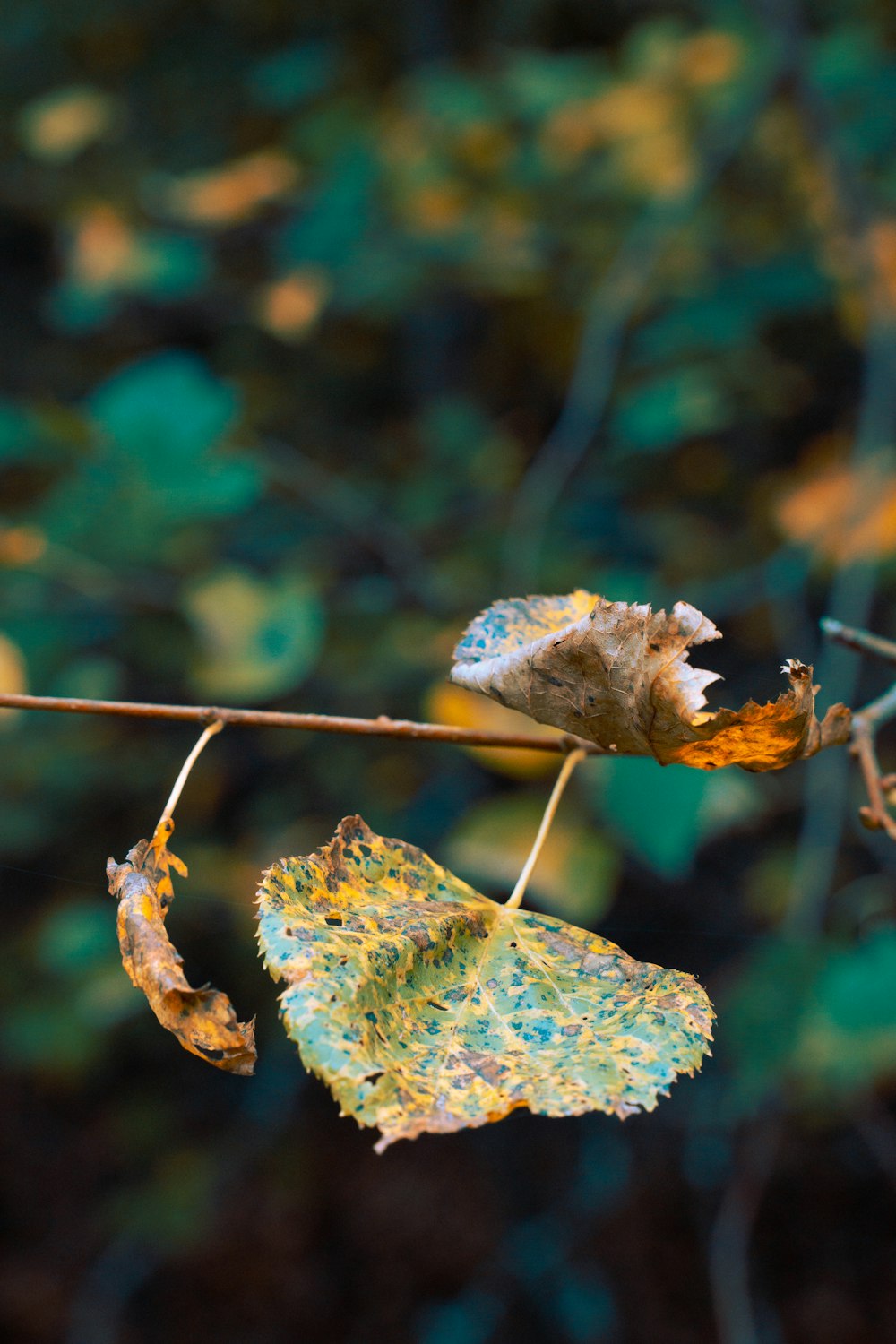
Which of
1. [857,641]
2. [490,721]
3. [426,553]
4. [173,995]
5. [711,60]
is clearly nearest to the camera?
[173,995]

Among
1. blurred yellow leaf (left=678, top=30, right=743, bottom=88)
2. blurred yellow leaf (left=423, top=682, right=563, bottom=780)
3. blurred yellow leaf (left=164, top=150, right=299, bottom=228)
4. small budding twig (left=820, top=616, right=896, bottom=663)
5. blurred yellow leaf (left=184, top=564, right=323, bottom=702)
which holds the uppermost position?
blurred yellow leaf (left=678, top=30, right=743, bottom=88)

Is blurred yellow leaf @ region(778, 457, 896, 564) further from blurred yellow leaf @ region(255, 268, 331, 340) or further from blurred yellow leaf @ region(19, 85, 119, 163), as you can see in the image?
blurred yellow leaf @ region(19, 85, 119, 163)

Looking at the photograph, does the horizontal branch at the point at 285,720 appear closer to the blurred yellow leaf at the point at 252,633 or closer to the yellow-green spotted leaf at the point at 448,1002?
the yellow-green spotted leaf at the point at 448,1002

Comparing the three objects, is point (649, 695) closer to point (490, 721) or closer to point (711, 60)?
point (490, 721)

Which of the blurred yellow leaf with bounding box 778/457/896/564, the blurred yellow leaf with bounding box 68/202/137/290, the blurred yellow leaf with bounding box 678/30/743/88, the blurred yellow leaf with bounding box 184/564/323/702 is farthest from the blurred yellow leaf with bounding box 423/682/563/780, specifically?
the blurred yellow leaf with bounding box 678/30/743/88

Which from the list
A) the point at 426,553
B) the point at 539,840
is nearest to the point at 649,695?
the point at 539,840

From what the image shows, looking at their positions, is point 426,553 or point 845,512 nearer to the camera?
point 845,512
